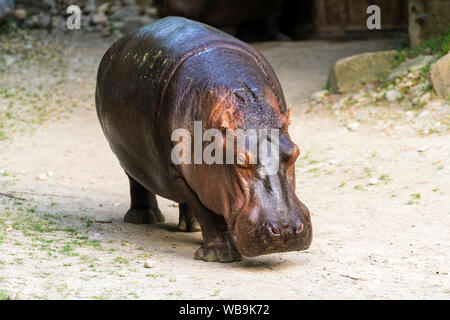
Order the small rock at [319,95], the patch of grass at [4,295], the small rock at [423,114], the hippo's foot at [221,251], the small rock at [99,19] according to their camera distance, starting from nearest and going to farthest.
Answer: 1. the patch of grass at [4,295]
2. the hippo's foot at [221,251]
3. the small rock at [423,114]
4. the small rock at [319,95]
5. the small rock at [99,19]

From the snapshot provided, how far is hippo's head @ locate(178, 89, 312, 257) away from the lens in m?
4.24

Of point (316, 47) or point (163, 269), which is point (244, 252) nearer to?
point (163, 269)

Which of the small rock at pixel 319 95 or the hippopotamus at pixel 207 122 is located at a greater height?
the hippopotamus at pixel 207 122

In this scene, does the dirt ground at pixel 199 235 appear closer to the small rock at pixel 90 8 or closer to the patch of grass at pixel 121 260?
the patch of grass at pixel 121 260

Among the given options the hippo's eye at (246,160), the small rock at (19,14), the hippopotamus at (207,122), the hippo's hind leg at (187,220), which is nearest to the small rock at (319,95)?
the hippo's hind leg at (187,220)

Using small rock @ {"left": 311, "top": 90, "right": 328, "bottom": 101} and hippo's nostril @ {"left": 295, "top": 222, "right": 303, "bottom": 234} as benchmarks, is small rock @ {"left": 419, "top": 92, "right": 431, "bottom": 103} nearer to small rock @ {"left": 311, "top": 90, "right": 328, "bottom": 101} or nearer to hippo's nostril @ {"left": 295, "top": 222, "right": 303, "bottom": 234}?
small rock @ {"left": 311, "top": 90, "right": 328, "bottom": 101}

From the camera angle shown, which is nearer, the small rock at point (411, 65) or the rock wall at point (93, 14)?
the small rock at point (411, 65)

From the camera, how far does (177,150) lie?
15.6ft

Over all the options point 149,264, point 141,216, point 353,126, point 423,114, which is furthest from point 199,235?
point 423,114

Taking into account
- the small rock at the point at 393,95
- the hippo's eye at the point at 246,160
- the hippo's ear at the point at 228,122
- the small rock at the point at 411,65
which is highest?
the hippo's ear at the point at 228,122

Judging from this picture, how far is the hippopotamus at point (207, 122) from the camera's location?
430 cm

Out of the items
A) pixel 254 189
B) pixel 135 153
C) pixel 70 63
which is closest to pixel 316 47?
pixel 70 63

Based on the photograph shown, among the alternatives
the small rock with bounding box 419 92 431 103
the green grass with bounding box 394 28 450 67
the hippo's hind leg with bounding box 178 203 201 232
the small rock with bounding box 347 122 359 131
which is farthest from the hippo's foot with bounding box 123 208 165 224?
the green grass with bounding box 394 28 450 67

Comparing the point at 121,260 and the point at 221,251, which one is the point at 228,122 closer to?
the point at 221,251
